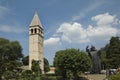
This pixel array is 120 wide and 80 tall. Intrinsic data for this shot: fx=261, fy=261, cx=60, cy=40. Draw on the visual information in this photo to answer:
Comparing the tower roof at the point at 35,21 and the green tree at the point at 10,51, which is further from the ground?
the tower roof at the point at 35,21

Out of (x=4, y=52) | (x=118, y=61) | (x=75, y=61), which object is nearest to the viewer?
(x=75, y=61)

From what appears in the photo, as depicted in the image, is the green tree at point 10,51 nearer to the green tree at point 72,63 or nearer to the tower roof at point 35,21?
the tower roof at point 35,21

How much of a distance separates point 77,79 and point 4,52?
33.5 meters

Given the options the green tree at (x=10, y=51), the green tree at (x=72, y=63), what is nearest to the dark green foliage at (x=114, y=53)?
the green tree at (x=72, y=63)

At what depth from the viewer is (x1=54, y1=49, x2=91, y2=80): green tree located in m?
60.8

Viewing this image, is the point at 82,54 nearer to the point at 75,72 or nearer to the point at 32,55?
the point at 75,72

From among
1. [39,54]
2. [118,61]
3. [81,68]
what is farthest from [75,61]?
[39,54]

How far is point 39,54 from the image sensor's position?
90.5 m

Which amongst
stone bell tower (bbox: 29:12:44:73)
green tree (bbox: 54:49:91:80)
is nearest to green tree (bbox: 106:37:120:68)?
green tree (bbox: 54:49:91:80)

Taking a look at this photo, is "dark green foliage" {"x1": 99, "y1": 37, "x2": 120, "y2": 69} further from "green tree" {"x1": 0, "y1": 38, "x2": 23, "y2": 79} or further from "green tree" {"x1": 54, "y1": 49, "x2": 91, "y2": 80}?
"green tree" {"x1": 0, "y1": 38, "x2": 23, "y2": 79}

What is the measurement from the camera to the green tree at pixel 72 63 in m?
60.8

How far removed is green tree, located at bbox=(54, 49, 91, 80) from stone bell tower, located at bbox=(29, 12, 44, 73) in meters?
26.1

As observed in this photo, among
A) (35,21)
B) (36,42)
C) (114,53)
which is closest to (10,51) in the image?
(36,42)

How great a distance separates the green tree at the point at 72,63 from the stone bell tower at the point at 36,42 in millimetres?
26114
